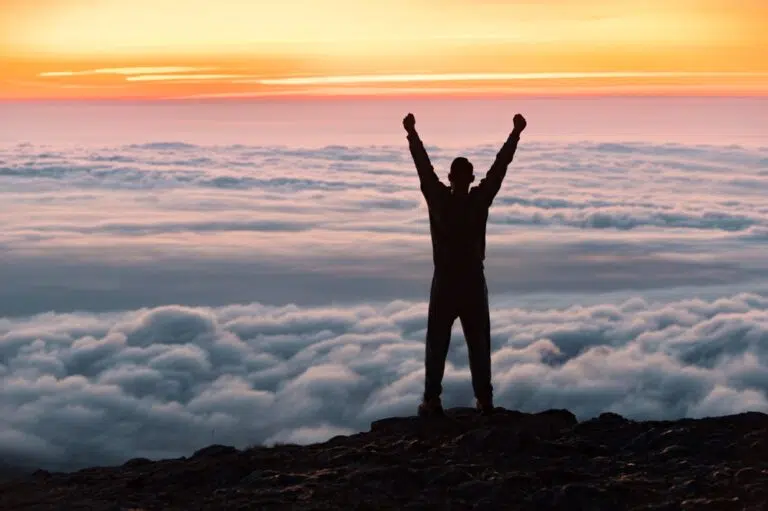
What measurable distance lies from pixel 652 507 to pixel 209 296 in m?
111

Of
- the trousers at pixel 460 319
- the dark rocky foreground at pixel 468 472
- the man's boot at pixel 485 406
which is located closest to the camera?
the dark rocky foreground at pixel 468 472

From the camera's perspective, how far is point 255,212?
180 metres

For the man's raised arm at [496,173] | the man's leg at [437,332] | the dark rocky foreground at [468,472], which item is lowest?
the dark rocky foreground at [468,472]

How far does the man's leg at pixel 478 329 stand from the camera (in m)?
8.98

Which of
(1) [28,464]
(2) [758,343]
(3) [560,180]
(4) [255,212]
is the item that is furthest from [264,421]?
(3) [560,180]

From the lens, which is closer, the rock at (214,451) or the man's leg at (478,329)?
the man's leg at (478,329)

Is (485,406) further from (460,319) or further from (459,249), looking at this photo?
(459,249)

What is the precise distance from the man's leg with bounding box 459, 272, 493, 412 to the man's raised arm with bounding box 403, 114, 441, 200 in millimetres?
882

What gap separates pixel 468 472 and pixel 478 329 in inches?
66.3

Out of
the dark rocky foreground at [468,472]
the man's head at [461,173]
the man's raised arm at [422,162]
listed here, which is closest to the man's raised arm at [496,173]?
the man's head at [461,173]

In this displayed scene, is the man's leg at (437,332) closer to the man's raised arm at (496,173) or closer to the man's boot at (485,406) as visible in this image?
the man's boot at (485,406)

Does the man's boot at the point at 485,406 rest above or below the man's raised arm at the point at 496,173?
below

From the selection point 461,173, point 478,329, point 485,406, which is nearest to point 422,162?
point 461,173

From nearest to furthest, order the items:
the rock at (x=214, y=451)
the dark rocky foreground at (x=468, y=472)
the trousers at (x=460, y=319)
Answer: the dark rocky foreground at (x=468, y=472) → the trousers at (x=460, y=319) → the rock at (x=214, y=451)
